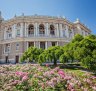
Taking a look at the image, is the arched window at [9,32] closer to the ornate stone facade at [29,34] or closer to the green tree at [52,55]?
the ornate stone facade at [29,34]

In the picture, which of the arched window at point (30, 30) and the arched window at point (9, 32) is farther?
the arched window at point (9, 32)

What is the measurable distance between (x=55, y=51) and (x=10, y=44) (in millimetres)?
22886

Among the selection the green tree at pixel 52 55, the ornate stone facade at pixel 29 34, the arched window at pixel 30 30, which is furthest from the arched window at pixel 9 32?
the green tree at pixel 52 55

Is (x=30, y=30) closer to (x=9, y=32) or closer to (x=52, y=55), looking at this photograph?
(x=9, y=32)

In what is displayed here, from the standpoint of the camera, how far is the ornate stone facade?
43.5 meters

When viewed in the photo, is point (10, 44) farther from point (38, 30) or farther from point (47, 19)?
point (47, 19)

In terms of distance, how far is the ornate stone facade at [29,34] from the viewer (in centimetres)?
4349

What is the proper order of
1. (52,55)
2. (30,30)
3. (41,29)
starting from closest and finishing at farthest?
(52,55), (30,30), (41,29)

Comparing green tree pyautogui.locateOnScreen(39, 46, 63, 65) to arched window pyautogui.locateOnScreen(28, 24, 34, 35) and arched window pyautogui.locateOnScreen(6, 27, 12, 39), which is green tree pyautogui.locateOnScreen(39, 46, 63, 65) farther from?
arched window pyautogui.locateOnScreen(6, 27, 12, 39)

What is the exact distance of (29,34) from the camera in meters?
46.1

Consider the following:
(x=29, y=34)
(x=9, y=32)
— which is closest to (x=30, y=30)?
(x=29, y=34)

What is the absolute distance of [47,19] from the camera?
45969 mm

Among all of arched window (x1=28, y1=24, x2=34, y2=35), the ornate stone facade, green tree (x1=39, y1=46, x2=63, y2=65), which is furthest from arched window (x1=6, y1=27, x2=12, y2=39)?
green tree (x1=39, y1=46, x2=63, y2=65)

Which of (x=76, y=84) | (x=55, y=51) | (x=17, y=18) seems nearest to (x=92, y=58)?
(x=76, y=84)
